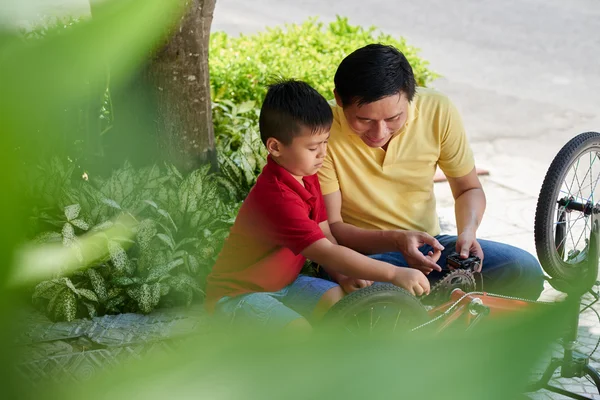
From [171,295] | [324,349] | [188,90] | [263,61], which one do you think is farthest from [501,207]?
[324,349]

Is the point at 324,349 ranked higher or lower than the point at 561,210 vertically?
higher

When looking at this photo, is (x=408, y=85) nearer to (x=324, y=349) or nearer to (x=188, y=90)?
(x=188, y=90)

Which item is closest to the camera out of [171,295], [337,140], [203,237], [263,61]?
[337,140]

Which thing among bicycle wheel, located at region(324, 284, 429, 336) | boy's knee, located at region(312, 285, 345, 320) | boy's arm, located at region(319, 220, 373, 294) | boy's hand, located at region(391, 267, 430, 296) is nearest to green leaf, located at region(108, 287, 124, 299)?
boy's arm, located at region(319, 220, 373, 294)

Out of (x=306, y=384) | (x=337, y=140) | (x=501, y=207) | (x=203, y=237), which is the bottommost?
(x=501, y=207)

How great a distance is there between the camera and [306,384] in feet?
0.87

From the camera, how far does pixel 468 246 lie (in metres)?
2.54

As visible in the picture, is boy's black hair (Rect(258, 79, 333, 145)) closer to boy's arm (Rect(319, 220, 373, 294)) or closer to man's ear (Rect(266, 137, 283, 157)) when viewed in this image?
man's ear (Rect(266, 137, 283, 157))

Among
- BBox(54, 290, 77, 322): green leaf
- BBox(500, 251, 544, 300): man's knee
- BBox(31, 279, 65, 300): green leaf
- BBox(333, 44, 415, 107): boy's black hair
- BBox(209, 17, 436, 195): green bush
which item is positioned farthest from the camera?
BBox(209, 17, 436, 195): green bush

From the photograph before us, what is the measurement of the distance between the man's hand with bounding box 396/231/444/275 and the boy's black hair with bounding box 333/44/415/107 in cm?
43

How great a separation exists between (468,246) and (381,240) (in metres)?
0.27

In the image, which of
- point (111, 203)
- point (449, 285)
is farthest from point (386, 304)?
point (111, 203)

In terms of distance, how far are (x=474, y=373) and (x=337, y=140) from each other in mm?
2483

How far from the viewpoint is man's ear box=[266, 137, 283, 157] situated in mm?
2361
